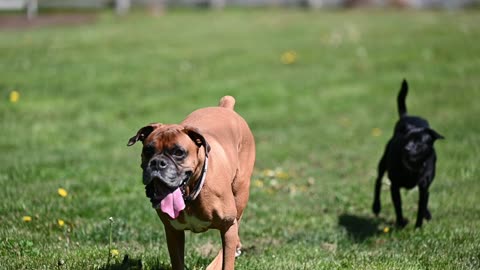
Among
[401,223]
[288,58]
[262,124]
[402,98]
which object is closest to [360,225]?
[401,223]

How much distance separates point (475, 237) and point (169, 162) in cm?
361

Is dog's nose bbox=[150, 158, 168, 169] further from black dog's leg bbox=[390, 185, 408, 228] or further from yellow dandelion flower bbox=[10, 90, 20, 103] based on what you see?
yellow dandelion flower bbox=[10, 90, 20, 103]

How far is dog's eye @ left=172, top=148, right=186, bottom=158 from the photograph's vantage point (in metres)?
4.57

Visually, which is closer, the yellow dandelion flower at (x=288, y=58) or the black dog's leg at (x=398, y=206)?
the black dog's leg at (x=398, y=206)

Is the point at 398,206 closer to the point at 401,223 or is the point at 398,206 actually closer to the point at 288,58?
the point at 401,223

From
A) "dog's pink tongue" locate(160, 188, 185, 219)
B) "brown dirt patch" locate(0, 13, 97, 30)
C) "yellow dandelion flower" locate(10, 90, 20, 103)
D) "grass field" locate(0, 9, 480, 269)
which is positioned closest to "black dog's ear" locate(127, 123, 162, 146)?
"dog's pink tongue" locate(160, 188, 185, 219)

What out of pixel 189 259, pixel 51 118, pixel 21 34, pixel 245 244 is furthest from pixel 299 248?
pixel 21 34

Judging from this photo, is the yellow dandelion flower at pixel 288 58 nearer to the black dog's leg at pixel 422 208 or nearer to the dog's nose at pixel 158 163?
the black dog's leg at pixel 422 208

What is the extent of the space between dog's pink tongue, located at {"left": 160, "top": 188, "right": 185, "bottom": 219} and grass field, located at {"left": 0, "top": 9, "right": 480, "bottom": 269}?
3.80 ft

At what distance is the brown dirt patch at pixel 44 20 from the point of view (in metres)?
23.8

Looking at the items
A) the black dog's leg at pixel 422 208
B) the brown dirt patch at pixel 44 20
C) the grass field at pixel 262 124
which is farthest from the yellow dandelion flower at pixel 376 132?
the brown dirt patch at pixel 44 20

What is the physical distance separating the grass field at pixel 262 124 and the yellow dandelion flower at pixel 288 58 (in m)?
0.08

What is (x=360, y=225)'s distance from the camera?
8023mm

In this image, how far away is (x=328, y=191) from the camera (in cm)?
954
